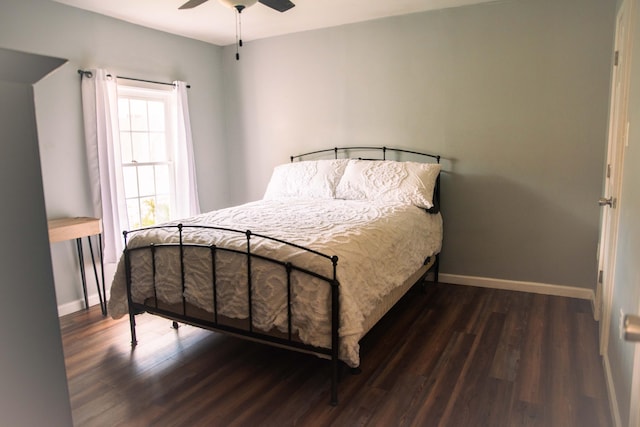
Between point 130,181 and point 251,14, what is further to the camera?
point 130,181

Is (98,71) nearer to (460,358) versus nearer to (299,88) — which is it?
(299,88)

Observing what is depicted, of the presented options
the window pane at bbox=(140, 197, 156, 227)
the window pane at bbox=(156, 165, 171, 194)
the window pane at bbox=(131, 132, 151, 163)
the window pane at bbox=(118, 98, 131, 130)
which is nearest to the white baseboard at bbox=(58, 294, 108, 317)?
the window pane at bbox=(140, 197, 156, 227)

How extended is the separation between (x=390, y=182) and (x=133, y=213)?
2414mm

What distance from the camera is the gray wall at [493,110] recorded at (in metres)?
3.38

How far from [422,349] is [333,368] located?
831 mm

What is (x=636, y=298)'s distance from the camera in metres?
1.47

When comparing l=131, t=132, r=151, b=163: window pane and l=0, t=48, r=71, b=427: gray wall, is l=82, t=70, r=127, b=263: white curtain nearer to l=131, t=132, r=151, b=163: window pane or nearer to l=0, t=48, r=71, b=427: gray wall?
l=131, t=132, r=151, b=163: window pane

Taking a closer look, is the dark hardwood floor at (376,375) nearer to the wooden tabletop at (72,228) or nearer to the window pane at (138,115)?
the wooden tabletop at (72,228)

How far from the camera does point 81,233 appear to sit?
128 inches

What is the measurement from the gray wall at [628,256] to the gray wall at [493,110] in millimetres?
1391

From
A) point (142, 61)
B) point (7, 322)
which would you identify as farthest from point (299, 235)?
A: point (142, 61)

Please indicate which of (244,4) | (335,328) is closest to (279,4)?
(244,4)

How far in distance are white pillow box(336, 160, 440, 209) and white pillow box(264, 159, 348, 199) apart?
0.10 metres

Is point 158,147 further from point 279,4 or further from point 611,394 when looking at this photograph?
point 611,394
